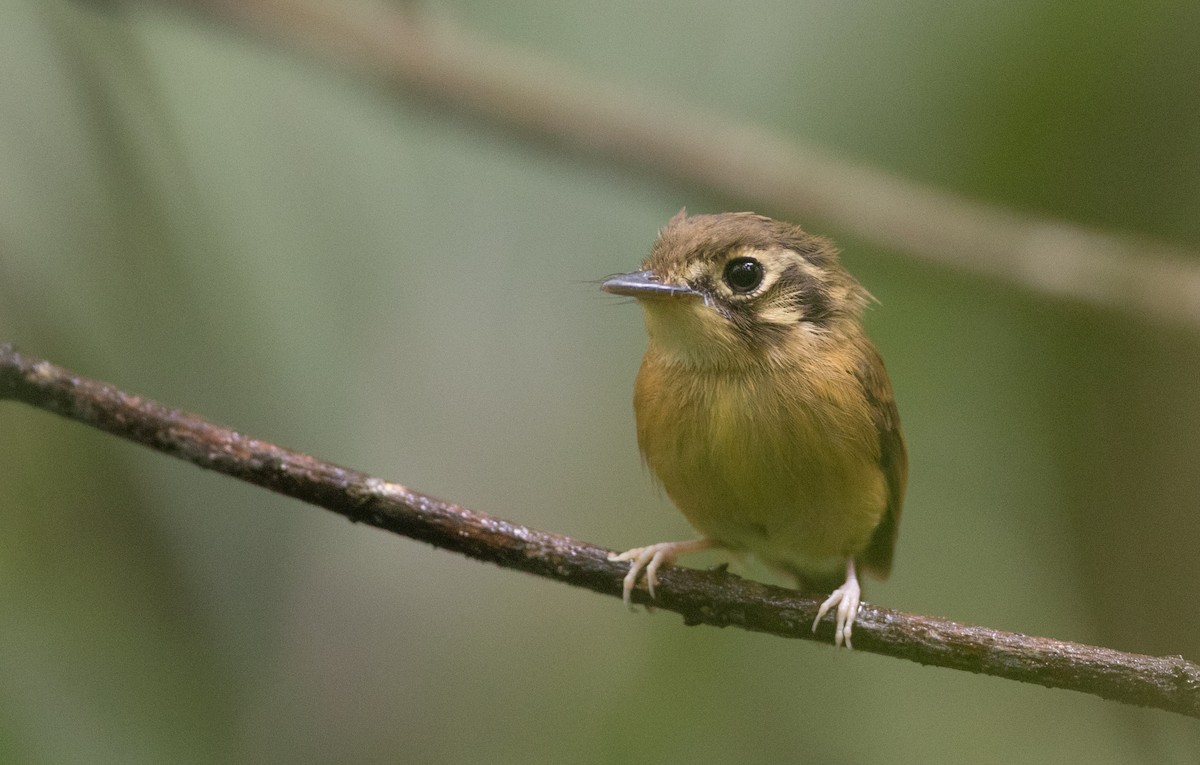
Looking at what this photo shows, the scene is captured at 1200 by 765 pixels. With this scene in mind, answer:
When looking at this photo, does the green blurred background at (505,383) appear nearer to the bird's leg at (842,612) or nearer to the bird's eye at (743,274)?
the bird's leg at (842,612)

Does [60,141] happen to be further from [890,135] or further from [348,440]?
[890,135]

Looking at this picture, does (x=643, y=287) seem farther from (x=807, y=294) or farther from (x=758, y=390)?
(x=807, y=294)

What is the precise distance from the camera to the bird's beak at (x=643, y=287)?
2811 millimetres

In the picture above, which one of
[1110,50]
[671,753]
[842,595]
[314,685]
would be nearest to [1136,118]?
[1110,50]

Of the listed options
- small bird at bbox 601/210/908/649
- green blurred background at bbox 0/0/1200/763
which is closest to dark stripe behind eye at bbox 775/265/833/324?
small bird at bbox 601/210/908/649

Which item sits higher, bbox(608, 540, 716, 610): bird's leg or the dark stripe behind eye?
the dark stripe behind eye

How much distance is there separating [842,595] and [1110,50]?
10.7 ft

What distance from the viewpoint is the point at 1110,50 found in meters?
4.87

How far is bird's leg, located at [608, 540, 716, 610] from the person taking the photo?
2621 mm

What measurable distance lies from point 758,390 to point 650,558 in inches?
22.0

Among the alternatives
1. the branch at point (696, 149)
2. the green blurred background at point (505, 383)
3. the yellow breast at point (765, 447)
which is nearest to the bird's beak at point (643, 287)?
the yellow breast at point (765, 447)

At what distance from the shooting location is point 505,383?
18.3 ft

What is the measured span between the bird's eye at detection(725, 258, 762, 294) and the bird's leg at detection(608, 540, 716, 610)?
749mm

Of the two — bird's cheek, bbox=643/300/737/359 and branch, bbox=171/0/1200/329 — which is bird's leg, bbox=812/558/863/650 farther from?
branch, bbox=171/0/1200/329
